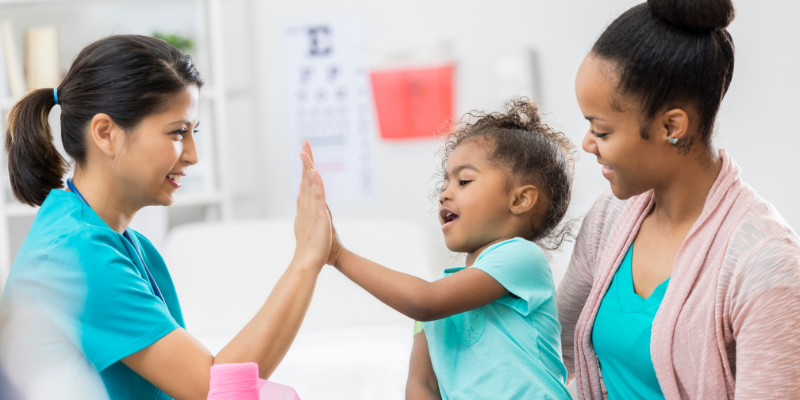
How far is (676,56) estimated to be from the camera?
0.85 metres

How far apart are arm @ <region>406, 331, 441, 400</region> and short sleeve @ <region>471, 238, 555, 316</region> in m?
0.20

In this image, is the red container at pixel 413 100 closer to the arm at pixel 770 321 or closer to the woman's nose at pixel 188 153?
the woman's nose at pixel 188 153

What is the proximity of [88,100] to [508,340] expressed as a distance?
0.77 meters

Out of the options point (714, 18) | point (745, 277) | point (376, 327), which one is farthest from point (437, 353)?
point (376, 327)

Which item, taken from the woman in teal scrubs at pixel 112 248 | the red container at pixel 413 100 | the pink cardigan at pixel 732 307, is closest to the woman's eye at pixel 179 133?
the woman in teal scrubs at pixel 112 248

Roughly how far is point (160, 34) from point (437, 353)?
5.78 feet

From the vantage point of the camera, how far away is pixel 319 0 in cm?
226

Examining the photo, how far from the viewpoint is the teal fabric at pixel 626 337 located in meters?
0.95

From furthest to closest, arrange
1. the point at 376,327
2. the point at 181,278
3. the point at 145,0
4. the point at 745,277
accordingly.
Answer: the point at 145,0
the point at 181,278
the point at 376,327
the point at 745,277

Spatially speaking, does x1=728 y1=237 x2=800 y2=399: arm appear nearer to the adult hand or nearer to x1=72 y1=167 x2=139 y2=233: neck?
the adult hand

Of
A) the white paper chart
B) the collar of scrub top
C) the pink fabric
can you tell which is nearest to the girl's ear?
the pink fabric

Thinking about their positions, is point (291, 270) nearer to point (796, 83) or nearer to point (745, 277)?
point (745, 277)

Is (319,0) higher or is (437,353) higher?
(319,0)

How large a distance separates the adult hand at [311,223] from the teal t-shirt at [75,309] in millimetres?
226
